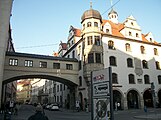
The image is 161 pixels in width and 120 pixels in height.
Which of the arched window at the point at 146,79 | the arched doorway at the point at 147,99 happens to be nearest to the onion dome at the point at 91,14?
the arched window at the point at 146,79

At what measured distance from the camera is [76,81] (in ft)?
119

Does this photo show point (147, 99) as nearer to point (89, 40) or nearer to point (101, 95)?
point (89, 40)

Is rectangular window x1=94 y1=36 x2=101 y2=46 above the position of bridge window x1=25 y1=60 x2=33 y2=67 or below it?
above

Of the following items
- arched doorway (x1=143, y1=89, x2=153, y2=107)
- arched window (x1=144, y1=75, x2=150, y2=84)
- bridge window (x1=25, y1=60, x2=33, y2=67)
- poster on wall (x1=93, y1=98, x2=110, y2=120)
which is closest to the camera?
poster on wall (x1=93, y1=98, x2=110, y2=120)

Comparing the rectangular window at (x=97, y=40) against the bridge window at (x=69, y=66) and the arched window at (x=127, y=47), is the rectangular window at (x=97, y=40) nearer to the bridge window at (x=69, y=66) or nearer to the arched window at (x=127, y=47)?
the arched window at (x=127, y=47)

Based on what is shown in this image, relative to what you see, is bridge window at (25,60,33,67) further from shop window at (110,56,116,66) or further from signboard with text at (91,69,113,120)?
signboard with text at (91,69,113,120)

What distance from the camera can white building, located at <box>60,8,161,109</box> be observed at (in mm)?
33844

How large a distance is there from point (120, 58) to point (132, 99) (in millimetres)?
9470

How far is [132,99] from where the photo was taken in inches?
1506

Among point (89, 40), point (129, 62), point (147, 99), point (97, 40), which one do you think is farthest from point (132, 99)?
point (89, 40)

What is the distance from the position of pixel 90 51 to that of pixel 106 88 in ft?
82.0

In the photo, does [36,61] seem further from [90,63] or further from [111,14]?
[111,14]

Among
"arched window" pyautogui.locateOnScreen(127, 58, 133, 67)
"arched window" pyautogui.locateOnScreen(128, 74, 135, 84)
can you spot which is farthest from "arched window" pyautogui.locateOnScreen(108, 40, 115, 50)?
"arched window" pyautogui.locateOnScreen(128, 74, 135, 84)

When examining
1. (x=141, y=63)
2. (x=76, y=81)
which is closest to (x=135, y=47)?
(x=141, y=63)
